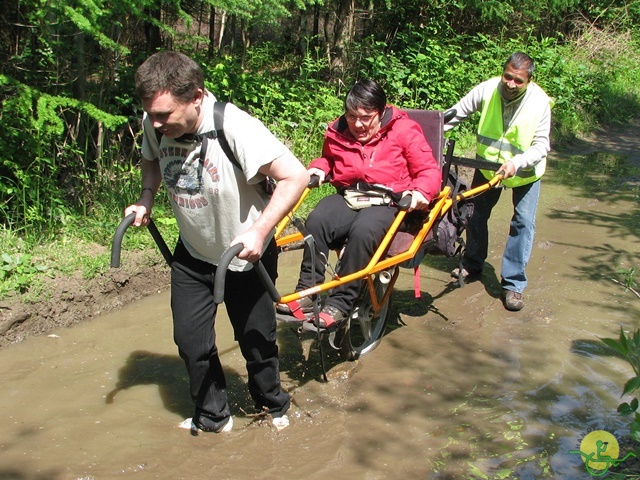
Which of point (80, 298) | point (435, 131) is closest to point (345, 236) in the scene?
point (435, 131)

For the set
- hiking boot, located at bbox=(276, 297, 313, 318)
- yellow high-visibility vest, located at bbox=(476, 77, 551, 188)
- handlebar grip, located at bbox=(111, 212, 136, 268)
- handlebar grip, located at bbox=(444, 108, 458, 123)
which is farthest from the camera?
handlebar grip, located at bbox=(444, 108, 458, 123)

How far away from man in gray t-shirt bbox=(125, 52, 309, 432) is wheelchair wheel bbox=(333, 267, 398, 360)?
36.5 inches

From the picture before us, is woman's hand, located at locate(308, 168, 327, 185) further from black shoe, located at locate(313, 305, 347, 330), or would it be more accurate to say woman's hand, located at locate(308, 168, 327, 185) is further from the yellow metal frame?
black shoe, located at locate(313, 305, 347, 330)

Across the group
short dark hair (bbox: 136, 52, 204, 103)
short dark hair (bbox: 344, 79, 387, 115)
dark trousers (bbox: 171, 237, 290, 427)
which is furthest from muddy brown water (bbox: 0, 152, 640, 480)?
short dark hair (bbox: 136, 52, 204, 103)

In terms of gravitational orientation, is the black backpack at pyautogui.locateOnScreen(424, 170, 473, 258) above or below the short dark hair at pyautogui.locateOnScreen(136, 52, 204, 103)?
below

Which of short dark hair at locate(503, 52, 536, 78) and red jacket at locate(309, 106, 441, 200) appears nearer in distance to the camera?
red jacket at locate(309, 106, 441, 200)

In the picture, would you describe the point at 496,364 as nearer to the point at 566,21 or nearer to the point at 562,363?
the point at 562,363

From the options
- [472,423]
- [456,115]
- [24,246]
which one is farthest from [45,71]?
[472,423]

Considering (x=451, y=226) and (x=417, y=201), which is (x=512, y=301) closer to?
(x=451, y=226)

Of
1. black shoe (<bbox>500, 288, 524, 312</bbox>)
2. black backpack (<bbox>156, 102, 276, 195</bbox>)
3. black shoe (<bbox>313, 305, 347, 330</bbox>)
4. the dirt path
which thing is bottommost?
the dirt path

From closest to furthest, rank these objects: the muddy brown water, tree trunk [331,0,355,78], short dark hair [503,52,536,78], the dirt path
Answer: the muddy brown water
the dirt path
short dark hair [503,52,536,78]
tree trunk [331,0,355,78]

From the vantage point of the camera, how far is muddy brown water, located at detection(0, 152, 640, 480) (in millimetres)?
3986

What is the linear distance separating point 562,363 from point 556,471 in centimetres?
143

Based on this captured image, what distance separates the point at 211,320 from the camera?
391cm
